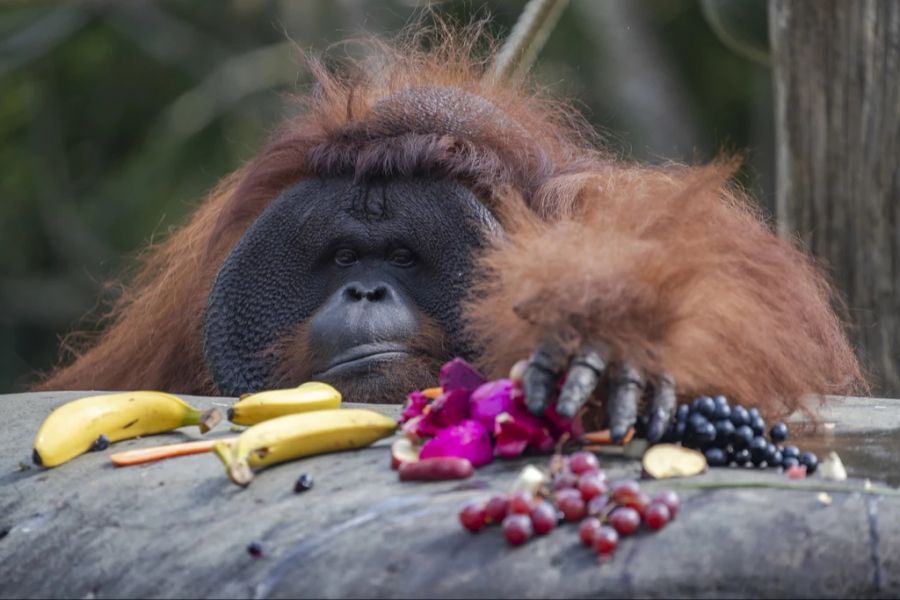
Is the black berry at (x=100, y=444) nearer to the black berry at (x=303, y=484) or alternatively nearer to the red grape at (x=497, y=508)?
the black berry at (x=303, y=484)

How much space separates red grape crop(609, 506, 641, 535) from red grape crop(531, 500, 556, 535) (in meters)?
0.09

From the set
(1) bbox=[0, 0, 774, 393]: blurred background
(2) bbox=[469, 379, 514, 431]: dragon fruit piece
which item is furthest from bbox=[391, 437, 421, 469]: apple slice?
(1) bbox=[0, 0, 774, 393]: blurred background

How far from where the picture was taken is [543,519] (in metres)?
2.25

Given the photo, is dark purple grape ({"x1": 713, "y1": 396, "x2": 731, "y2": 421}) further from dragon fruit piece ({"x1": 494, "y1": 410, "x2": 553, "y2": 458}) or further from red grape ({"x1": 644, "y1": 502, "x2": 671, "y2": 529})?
red grape ({"x1": 644, "y1": 502, "x2": 671, "y2": 529})

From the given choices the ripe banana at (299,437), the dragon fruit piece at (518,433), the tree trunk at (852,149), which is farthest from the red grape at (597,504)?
the tree trunk at (852,149)

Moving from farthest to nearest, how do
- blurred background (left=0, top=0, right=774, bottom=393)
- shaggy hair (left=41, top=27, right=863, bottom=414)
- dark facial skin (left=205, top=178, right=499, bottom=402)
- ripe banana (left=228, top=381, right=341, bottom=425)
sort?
1. blurred background (left=0, top=0, right=774, bottom=393)
2. dark facial skin (left=205, top=178, right=499, bottom=402)
3. ripe banana (left=228, top=381, right=341, bottom=425)
4. shaggy hair (left=41, top=27, right=863, bottom=414)

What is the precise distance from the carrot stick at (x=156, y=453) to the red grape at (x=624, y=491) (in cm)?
96

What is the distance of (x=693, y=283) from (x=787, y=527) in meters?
0.68

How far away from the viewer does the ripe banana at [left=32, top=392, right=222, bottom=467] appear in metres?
3.07

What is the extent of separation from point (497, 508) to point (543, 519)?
8 cm

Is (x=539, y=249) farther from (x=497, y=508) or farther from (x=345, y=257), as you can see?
(x=345, y=257)

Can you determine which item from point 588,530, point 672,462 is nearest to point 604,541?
point 588,530

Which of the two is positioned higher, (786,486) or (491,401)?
(786,486)

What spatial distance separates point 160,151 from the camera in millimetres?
11844
